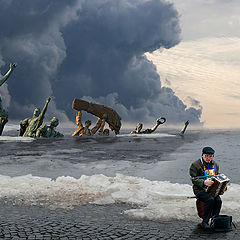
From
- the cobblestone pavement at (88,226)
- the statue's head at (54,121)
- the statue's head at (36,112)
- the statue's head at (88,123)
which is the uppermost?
the statue's head at (88,123)

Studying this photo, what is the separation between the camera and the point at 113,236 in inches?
253

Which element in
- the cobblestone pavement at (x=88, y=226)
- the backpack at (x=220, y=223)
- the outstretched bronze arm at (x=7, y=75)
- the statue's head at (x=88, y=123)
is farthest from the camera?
the statue's head at (x=88, y=123)

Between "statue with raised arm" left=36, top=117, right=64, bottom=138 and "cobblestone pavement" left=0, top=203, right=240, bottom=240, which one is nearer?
"cobblestone pavement" left=0, top=203, right=240, bottom=240

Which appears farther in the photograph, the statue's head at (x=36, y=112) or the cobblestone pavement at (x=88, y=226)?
the statue's head at (x=36, y=112)

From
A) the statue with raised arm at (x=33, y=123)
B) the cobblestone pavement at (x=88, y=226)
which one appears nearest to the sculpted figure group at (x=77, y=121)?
the statue with raised arm at (x=33, y=123)

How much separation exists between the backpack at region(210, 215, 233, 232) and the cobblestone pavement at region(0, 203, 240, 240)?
11cm

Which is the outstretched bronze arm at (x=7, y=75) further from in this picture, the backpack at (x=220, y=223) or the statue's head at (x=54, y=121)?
the backpack at (x=220, y=223)

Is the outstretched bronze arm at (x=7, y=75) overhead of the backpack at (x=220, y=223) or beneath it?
overhead

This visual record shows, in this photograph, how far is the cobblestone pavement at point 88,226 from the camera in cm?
645

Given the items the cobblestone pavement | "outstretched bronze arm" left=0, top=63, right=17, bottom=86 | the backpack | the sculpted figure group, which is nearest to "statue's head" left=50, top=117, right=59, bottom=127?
the sculpted figure group

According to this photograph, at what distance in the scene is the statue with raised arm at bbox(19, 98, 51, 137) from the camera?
3434 cm

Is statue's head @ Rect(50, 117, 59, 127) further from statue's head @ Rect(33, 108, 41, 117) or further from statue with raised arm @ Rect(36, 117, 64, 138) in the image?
statue's head @ Rect(33, 108, 41, 117)

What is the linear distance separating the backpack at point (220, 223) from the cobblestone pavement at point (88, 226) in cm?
11

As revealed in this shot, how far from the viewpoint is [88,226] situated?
6.99 m
